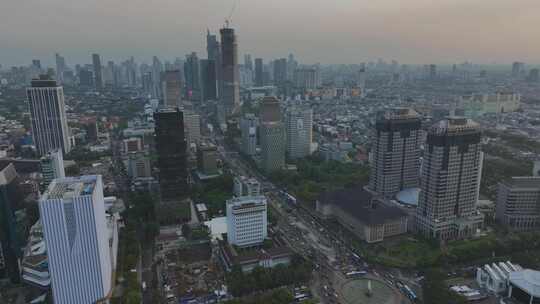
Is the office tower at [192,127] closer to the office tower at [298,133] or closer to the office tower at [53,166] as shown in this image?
the office tower at [298,133]

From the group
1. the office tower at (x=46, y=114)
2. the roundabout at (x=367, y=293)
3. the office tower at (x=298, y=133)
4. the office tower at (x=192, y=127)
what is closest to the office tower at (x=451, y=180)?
the roundabout at (x=367, y=293)

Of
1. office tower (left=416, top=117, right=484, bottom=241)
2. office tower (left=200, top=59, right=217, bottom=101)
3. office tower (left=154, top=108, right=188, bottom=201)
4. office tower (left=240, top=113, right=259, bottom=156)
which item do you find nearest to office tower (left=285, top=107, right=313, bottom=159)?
office tower (left=240, top=113, right=259, bottom=156)

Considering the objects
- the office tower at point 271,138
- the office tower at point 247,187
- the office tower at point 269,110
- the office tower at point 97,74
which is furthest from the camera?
the office tower at point 97,74

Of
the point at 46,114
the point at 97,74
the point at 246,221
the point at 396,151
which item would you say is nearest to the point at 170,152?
the point at 246,221

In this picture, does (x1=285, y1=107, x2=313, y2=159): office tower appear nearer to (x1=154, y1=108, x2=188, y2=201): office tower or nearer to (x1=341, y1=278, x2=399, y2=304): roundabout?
(x1=154, y1=108, x2=188, y2=201): office tower

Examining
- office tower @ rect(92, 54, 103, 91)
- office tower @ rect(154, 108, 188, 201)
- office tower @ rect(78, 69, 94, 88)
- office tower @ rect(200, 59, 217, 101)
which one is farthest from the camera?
office tower @ rect(78, 69, 94, 88)

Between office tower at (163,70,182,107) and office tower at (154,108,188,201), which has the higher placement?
office tower at (163,70,182,107)

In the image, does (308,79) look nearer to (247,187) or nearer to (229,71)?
(229,71)
